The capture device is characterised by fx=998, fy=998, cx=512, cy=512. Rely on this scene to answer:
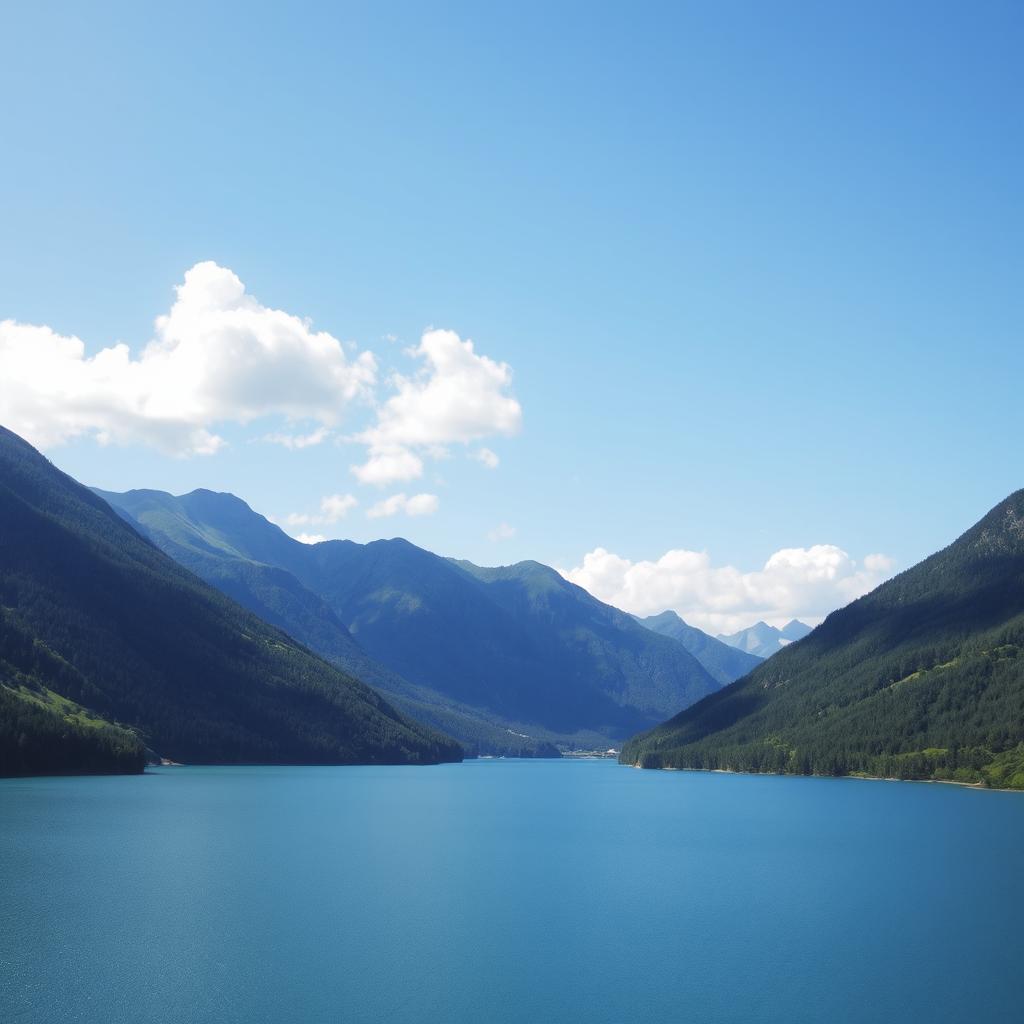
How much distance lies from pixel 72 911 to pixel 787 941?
41.6 metres

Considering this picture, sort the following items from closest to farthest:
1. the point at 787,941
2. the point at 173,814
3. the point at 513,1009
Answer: the point at 513,1009 → the point at 787,941 → the point at 173,814

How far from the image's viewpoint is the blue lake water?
44.4 m

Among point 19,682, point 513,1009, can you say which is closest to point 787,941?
point 513,1009

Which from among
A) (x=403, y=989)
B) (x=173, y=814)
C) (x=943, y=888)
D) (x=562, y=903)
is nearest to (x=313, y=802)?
(x=173, y=814)

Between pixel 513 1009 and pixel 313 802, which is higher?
pixel 513 1009

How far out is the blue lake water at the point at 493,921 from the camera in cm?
Answer: 4438

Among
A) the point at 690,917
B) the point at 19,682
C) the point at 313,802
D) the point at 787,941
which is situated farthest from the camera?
the point at 19,682

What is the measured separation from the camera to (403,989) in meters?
46.4

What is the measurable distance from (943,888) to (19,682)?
582 feet

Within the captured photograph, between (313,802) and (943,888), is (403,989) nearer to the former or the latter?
(943,888)

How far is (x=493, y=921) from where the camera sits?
202 feet

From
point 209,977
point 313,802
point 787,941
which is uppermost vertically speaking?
point 787,941

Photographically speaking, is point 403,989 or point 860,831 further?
point 860,831

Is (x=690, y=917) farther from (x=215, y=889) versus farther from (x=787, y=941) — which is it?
(x=215, y=889)
